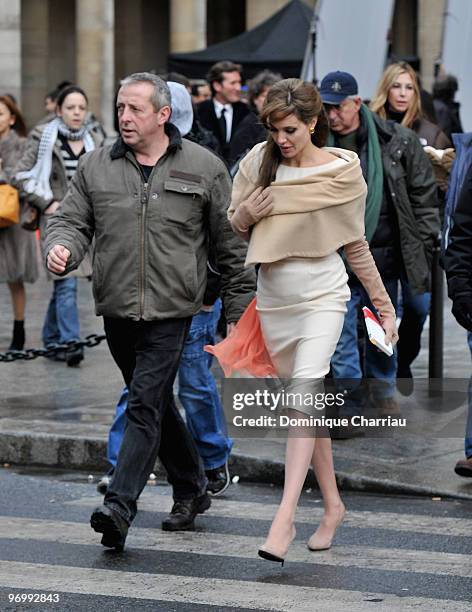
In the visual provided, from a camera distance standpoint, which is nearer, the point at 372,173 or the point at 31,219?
the point at 372,173

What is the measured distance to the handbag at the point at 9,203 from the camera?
42.3 feet

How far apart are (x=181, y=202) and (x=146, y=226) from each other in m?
0.18

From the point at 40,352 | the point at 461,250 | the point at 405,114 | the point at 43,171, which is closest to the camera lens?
the point at 461,250

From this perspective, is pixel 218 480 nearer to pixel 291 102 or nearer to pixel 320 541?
pixel 320 541

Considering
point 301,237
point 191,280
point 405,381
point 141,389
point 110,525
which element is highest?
point 301,237

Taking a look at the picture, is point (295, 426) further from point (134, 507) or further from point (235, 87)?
point (235, 87)

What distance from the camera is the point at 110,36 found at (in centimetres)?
5219

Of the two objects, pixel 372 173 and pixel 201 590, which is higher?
pixel 372 173

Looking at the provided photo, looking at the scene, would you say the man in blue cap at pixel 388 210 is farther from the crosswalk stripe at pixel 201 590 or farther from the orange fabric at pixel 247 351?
the crosswalk stripe at pixel 201 590

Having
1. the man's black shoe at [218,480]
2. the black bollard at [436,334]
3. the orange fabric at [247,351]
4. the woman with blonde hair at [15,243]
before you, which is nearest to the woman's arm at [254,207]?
the orange fabric at [247,351]

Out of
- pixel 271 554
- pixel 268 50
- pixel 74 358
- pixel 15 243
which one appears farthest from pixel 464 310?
pixel 268 50

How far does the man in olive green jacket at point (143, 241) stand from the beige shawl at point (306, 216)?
1.03 ft

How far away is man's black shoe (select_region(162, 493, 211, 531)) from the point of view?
23.9 feet

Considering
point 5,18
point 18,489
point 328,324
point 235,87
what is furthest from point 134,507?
point 5,18
